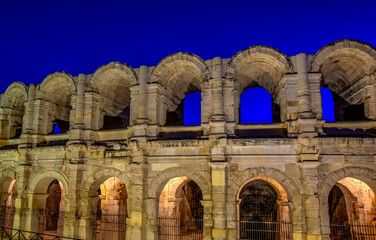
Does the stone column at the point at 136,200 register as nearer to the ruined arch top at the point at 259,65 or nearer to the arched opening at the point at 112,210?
the arched opening at the point at 112,210

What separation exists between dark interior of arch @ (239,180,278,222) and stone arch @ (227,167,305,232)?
203 inches

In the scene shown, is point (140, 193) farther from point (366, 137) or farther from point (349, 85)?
point (349, 85)

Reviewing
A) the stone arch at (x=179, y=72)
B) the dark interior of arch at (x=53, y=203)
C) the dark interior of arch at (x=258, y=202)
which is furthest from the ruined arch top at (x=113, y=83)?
the dark interior of arch at (x=258, y=202)

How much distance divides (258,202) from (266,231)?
3.88 meters

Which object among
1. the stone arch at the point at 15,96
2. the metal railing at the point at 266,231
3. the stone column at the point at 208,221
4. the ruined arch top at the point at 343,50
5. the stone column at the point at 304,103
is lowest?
the metal railing at the point at 266,231

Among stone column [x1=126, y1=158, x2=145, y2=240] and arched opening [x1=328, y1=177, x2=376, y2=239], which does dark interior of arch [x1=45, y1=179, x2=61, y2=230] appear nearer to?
stone column [x1=126, y1=158, x2=145, y2=240]

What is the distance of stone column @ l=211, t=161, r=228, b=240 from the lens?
28.9ft

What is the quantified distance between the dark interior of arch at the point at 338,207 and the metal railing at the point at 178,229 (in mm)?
6194

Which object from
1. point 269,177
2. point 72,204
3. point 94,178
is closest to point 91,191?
point 94,178

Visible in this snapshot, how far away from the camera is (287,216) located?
34.3ft

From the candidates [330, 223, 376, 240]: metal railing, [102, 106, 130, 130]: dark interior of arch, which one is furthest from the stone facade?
[102, 106, 130, 130]: dark interior of arch

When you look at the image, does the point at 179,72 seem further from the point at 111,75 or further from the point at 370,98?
the point at 370,98

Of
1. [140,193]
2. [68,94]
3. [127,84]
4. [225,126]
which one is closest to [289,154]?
[225,126]

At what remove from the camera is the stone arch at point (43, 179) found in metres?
10.9
